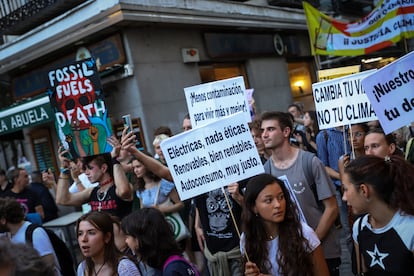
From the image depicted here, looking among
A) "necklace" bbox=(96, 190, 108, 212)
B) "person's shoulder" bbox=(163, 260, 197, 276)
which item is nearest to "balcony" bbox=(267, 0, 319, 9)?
"necklace" bbox=(96, 190, 108, 212)

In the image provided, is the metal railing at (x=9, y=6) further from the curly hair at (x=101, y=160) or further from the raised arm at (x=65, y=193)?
the curly hair at (x=101, y=160)

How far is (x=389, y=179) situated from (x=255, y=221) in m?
0.90

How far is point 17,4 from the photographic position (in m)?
12.2

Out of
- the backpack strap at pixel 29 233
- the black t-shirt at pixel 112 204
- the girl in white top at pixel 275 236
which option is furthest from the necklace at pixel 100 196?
the girl in white top at pixel 275 236

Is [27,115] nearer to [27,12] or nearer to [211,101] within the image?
[27,12]

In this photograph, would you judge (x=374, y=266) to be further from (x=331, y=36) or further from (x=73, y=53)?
(x=73, y=53)

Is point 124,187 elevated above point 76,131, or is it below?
below

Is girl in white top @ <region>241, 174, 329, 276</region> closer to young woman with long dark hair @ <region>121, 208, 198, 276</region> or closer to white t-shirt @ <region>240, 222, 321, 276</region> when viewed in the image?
white t-shirt @ <region>240, 222, 321, 276</region>

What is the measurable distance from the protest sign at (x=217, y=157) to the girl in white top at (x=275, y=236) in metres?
0.47

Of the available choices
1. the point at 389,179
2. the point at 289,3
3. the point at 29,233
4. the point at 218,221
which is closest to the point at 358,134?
the point at 218,221

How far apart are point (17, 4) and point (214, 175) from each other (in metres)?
10.9

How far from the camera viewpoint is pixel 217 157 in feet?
11.4

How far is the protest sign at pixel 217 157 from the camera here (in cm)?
346

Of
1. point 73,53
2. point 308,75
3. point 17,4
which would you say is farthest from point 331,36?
point 17,4
